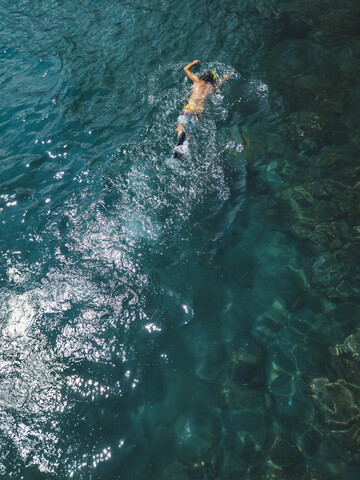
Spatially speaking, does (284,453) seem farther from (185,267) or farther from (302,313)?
(185,267)

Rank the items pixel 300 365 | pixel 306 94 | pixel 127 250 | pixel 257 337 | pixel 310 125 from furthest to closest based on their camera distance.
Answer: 1. pixel 306 94
2. pixel 310 125
3. pixel 127 250
4. pixel 257 337
5. pixel 300 365

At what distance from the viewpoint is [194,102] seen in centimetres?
794

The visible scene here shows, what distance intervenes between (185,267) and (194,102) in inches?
181

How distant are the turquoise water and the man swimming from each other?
319 mm

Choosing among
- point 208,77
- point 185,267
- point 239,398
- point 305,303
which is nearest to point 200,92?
point 208,77

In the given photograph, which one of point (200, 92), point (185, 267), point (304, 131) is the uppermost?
point (200, 92)

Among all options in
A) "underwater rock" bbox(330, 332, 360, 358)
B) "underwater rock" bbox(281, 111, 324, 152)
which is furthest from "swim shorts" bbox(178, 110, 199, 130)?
"underwater rock" bbox(330, 332, 360, 358)

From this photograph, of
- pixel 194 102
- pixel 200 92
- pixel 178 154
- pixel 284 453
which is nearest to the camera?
pixel 284 453

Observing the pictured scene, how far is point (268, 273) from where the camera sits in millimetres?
5535

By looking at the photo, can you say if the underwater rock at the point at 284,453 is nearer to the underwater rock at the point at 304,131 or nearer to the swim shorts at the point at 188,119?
the underwater rock at the point at 304,131

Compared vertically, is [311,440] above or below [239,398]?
below

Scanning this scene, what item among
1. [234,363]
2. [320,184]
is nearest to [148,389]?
[234,363]

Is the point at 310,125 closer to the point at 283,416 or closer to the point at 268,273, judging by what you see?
the point at 268,273

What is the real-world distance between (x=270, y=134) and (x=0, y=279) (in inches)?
261
